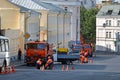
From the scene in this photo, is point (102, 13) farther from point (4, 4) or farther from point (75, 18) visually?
point (4, 4)

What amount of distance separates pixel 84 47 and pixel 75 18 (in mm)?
29202

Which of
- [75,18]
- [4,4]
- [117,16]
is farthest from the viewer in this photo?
[117,16]

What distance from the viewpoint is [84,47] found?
265ft

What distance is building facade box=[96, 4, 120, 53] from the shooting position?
115 m

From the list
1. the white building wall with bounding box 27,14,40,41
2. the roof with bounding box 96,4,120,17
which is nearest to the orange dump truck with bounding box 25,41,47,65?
the white building wall with bounding box 27,14,40,41

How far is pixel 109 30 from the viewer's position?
116m

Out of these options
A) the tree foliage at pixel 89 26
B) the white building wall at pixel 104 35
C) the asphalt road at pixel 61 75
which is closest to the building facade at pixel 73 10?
the white building wall at pixel 104 35

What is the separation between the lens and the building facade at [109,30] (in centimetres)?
11525

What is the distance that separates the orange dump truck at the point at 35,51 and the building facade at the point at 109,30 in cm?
6618

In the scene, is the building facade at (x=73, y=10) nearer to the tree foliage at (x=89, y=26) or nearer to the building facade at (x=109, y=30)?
the building facade at (x=109, y=30)

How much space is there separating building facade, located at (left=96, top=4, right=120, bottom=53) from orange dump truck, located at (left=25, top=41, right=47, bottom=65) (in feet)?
217

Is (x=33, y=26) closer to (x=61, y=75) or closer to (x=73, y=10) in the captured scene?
(x=61, y=75)

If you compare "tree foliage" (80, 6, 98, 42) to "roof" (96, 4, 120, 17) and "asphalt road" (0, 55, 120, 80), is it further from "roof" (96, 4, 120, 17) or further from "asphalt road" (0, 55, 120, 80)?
"asphalt road" (0, 55, 120, 80)

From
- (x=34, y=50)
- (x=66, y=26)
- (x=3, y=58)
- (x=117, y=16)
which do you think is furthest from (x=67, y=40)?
(x=3, y=58)
